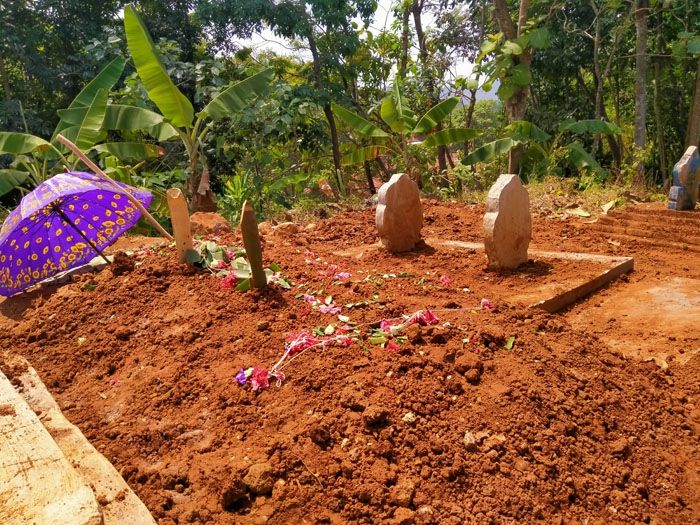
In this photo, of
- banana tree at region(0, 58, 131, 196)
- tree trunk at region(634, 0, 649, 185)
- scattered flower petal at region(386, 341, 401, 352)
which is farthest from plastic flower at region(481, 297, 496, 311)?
tree trunk at region(634, 0, 649, 185)

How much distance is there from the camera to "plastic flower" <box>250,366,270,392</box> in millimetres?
2426

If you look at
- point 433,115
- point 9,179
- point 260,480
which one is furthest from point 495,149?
point 260,480

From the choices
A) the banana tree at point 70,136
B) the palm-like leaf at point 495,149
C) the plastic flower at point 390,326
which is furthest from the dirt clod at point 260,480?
the palm-like leaf at point 495,149


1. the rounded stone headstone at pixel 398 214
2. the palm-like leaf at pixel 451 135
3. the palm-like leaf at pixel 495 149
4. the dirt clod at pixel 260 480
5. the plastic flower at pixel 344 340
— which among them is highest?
the palm-like leaf at pixel 451 135

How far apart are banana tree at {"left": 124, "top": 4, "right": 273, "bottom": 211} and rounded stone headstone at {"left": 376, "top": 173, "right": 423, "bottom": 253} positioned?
334 centimetres

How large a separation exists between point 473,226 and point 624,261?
2073mm

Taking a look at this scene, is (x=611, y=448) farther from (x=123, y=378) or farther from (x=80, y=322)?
(x=80, y=322)

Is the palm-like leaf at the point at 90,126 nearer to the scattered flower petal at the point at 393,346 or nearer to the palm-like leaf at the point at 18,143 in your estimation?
the palm-like leaf at the point at 18,143

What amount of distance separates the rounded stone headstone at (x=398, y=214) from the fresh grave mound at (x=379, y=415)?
1.62m

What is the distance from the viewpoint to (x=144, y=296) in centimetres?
383

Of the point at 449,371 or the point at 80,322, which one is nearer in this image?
the point at 449,371

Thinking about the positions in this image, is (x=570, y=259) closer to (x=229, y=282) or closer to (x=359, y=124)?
(x=229, y=282)

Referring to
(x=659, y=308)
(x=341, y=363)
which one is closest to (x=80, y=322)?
(x=341, y=363)

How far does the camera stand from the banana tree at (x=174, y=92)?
6523 millimetres
